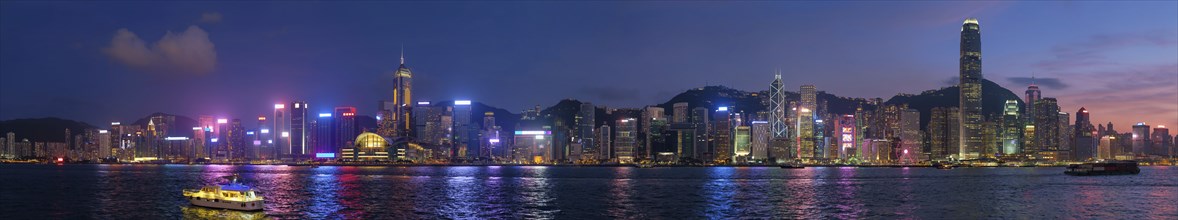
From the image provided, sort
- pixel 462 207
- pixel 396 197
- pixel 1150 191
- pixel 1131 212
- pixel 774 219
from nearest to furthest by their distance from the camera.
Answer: pixel 774 219, pixel 1131 212, pixel 462 207, pixel 396 197, pixel 1150 191

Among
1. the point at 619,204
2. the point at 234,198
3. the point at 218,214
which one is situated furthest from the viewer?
the point at 619,204

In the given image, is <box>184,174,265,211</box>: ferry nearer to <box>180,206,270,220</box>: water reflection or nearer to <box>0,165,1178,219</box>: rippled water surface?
<box>180,206,270,220</box>: water reflection

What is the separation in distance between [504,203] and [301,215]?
23717 millimetres

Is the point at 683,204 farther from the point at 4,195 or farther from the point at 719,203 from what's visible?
the point at 4,195

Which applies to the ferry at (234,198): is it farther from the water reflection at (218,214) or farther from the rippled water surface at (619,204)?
the rippled water surface at (619,204)

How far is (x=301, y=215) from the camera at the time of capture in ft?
261

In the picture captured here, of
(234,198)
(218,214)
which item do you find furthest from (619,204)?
(218,214)

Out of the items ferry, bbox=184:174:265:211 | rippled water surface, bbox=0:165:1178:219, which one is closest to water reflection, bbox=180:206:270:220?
rippled water surface, bbox=0:165:1178:219

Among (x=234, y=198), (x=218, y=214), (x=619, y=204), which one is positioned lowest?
(x=619, y=204)

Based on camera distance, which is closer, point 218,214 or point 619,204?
point 218,214

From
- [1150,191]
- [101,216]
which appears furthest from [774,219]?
[1150,191]

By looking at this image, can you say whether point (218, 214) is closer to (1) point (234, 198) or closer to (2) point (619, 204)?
(1) point (234, 198)

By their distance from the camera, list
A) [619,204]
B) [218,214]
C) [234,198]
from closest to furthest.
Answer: [218,214] < [234,198] < [619,204]

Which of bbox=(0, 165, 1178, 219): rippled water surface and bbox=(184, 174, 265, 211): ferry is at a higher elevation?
bbox=(184, 174, 265, 211): ferry
